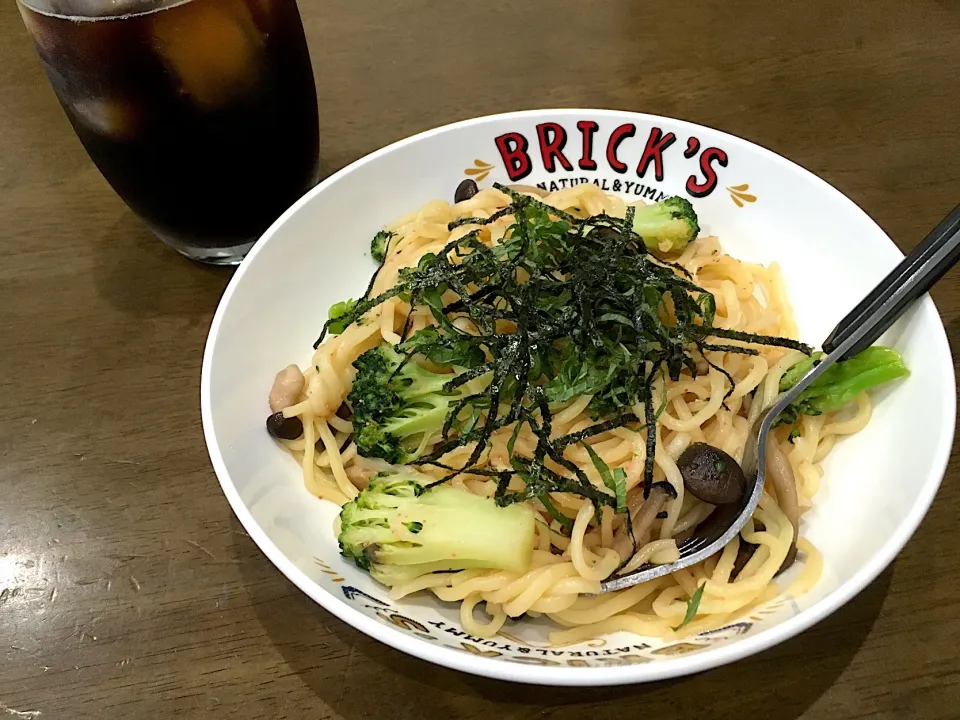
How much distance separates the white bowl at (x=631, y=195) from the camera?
140 centimetres

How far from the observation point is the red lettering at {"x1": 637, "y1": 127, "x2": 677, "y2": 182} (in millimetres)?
A: 2320

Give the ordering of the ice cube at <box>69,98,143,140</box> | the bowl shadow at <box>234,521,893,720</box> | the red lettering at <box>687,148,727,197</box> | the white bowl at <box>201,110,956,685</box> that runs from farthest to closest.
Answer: the red lettering at <box>687,148,727,197</box>, the ice cube at <box>69,98,143,140</box>, the bowl shadow at <box>234,521,893,720</box>, the white bowl at <box>201,110,956,685</box>

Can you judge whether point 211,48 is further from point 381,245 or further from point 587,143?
A: point 587,143

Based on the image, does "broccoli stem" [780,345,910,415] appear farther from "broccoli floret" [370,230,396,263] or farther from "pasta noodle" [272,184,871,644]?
"broccoli floret" [370,230,396,263]

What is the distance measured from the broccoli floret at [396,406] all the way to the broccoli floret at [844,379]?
85 cm

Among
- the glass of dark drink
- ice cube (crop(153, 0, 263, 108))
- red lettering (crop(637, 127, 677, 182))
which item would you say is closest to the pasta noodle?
red lettering (crop(637, 127, 677, 182))

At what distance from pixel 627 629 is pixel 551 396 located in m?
0.54

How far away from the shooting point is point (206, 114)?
1978 millimetres

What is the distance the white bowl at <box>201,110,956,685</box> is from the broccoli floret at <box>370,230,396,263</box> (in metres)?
0.04

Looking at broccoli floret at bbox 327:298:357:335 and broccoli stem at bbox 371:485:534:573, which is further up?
broccoli floret at bbox 327:298:357:335

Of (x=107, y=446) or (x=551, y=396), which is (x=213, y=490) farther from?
(x=551, y=396)

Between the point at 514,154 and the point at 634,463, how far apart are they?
120 centimetres

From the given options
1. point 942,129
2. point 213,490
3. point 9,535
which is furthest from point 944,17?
point 9,535

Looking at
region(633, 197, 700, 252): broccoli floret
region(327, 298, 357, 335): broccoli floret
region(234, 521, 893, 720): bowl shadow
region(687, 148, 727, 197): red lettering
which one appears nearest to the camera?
region(234, 521, 893, 720): bowl shadow
